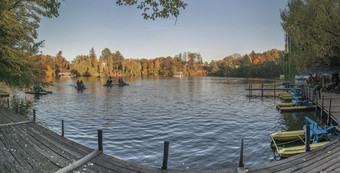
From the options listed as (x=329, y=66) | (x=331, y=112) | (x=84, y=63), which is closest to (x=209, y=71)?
(x=84, y=63)

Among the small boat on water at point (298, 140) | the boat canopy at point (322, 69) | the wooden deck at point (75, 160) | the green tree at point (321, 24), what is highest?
the green tree at point (321, 24)

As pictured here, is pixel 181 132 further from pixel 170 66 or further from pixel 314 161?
pixel 170 66

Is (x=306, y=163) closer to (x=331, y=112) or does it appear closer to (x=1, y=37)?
(x=331, y=112)

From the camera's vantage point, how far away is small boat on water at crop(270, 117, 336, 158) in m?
10.3

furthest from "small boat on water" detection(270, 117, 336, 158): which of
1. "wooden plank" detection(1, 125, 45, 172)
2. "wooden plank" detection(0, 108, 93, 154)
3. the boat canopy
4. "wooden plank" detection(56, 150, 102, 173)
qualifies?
the boat canopy

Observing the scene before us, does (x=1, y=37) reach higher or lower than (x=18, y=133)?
higher

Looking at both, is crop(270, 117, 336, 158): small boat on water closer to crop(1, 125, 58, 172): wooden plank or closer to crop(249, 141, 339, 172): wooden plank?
crop(249, 141, 339, 172): wooden plank

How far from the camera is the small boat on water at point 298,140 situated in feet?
33.7

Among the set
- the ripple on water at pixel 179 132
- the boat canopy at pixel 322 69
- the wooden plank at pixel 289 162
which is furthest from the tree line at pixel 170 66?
the wooden plank at pixel 289 162

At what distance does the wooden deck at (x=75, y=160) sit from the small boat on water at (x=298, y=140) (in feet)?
5.59

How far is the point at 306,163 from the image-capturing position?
24.9ft

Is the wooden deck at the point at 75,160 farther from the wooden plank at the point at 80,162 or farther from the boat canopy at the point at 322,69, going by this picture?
the boat canopy at the point at 322,69

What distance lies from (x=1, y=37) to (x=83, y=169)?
9.66 metres

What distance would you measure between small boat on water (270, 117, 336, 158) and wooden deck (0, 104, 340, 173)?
1.70 m
